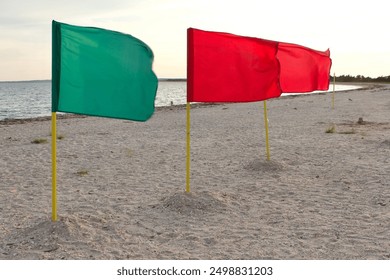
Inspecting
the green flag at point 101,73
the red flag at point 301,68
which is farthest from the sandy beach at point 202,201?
the red flag at point 301,68

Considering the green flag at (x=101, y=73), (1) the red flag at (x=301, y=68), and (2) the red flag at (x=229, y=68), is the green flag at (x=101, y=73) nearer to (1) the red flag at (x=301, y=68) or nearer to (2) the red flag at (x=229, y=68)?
(2) the red flag at (x=229, y=68)

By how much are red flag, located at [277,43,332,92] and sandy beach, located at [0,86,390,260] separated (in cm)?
202

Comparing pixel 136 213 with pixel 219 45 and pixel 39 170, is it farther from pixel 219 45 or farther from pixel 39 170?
pixel 39 170

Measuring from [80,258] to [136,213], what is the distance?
84.7 inches

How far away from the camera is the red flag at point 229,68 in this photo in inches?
321

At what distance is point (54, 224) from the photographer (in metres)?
7.00

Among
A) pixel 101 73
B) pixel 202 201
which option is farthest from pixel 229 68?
pixel 101 73

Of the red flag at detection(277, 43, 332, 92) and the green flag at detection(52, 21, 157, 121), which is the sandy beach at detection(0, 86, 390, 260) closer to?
the green flag at detection(52, 21, 157, 121)

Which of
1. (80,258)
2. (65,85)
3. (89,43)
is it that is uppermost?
(89,43)

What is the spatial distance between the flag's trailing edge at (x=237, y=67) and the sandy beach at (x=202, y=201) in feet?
6.47

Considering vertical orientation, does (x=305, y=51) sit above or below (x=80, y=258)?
above

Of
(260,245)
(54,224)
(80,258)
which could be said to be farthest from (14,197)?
(260,245)

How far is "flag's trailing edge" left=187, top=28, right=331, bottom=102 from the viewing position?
818 cm

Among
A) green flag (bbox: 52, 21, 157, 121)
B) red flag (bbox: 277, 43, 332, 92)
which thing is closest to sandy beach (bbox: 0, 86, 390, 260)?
green flag (bbox: 52, 21, 157, 121)
